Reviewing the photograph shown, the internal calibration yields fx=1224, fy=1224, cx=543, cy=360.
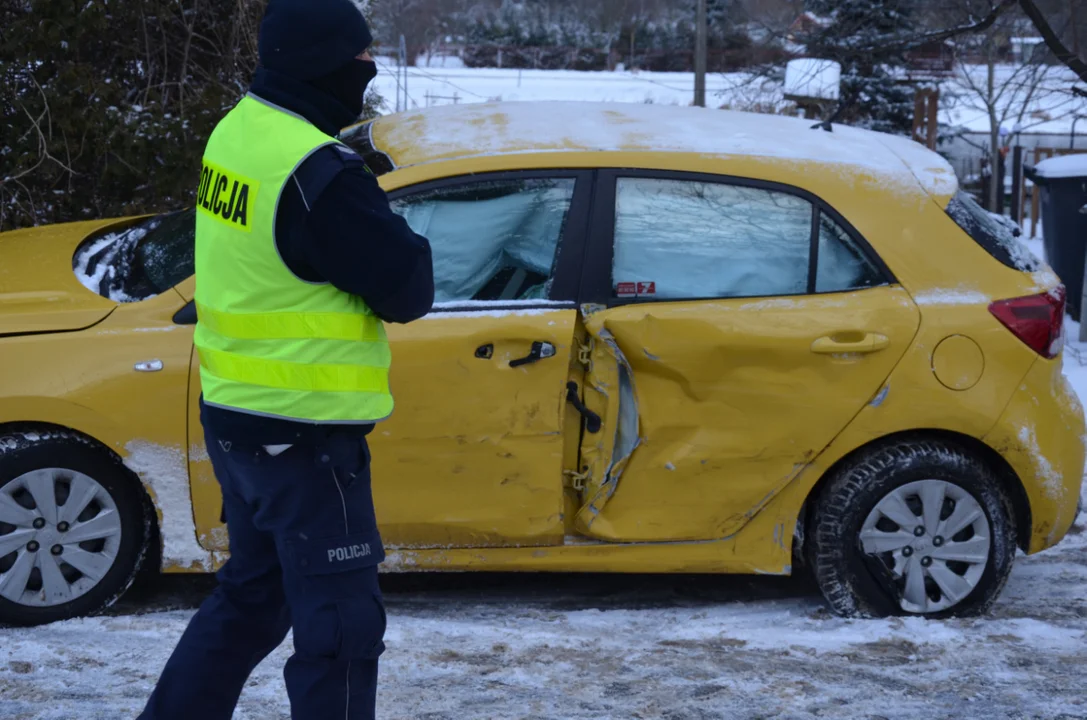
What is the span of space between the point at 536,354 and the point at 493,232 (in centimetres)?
43

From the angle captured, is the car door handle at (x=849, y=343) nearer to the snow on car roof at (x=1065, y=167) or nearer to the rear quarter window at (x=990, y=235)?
the rear quarter window at (x=990, y=235)

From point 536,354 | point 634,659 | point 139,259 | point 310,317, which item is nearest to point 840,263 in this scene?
point 536,354

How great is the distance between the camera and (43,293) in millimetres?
3811

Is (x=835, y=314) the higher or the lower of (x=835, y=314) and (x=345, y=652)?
the higher

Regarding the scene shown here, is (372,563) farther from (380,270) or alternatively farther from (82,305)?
(82,305)

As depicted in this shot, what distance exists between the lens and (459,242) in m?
3.83

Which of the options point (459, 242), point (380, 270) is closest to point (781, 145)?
point (459, 242)

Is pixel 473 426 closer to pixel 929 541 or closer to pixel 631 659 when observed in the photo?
pixel 631 659

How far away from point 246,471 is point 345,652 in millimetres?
431

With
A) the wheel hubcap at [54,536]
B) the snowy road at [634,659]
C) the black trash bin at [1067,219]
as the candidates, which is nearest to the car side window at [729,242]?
the snowy road at [634,659]

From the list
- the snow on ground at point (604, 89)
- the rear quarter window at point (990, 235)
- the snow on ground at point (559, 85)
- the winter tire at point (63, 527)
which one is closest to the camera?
the winter tire at point (63, 527)

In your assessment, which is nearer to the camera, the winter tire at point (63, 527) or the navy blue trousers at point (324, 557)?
the navy blue trousers at point (324, 557)

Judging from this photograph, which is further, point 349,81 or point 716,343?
point 716,343

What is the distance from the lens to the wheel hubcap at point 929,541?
3.89m
